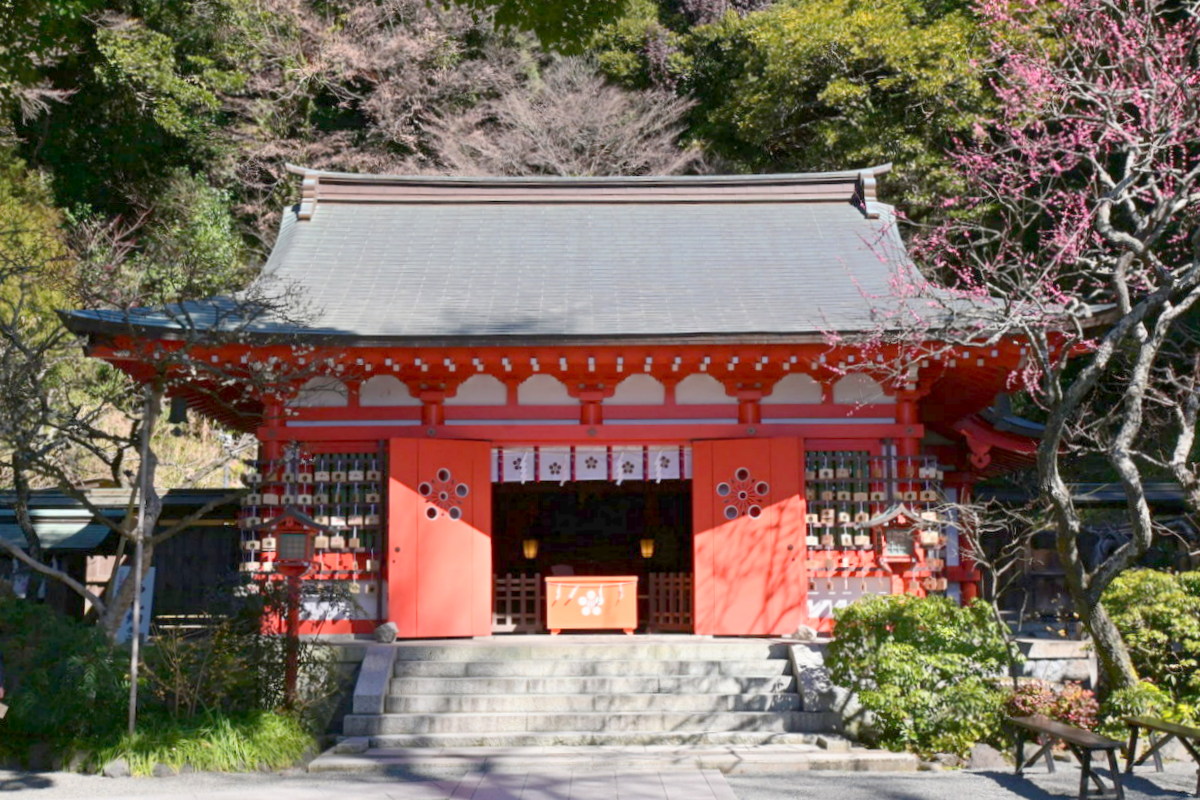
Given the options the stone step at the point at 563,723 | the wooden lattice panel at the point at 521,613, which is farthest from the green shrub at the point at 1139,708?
the wooden lattice panel at the point at 521,613

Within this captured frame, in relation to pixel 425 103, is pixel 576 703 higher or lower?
lower

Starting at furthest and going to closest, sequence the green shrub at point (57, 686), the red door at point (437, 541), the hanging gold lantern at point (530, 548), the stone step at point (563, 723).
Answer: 1. the hanging gold lantern at point (530, 548)
2. the red door at point (437, 541)
3. the stone step at point (563, 723)
4. the green shrub at point (57, 686)

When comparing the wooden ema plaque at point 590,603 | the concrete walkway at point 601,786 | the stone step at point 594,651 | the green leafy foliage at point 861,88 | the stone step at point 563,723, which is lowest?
the concrete walkway at point 601,786

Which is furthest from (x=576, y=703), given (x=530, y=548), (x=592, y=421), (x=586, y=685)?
(x=530, y=548)

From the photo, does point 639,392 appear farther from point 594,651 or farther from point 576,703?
point 576,703

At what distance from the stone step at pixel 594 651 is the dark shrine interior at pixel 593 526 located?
6578mm

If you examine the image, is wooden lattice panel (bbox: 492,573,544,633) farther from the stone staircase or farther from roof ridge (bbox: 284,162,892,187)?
roof ridge (bbox: 284,162,892,187)

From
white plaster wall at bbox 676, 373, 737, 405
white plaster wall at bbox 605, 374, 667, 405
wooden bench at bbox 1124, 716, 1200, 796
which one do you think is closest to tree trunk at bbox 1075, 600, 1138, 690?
wooden bench at bbox 1124, 716, 1200, 796

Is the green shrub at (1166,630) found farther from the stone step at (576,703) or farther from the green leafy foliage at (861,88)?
the green leafy foliage at (861,88)

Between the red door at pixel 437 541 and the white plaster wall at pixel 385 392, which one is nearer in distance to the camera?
the red door at pixel 437 541

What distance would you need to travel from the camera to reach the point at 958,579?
13883 millimetres

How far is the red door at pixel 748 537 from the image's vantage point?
11.3m

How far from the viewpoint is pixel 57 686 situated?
27.2ft

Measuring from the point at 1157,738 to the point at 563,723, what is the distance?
15.1 ft
